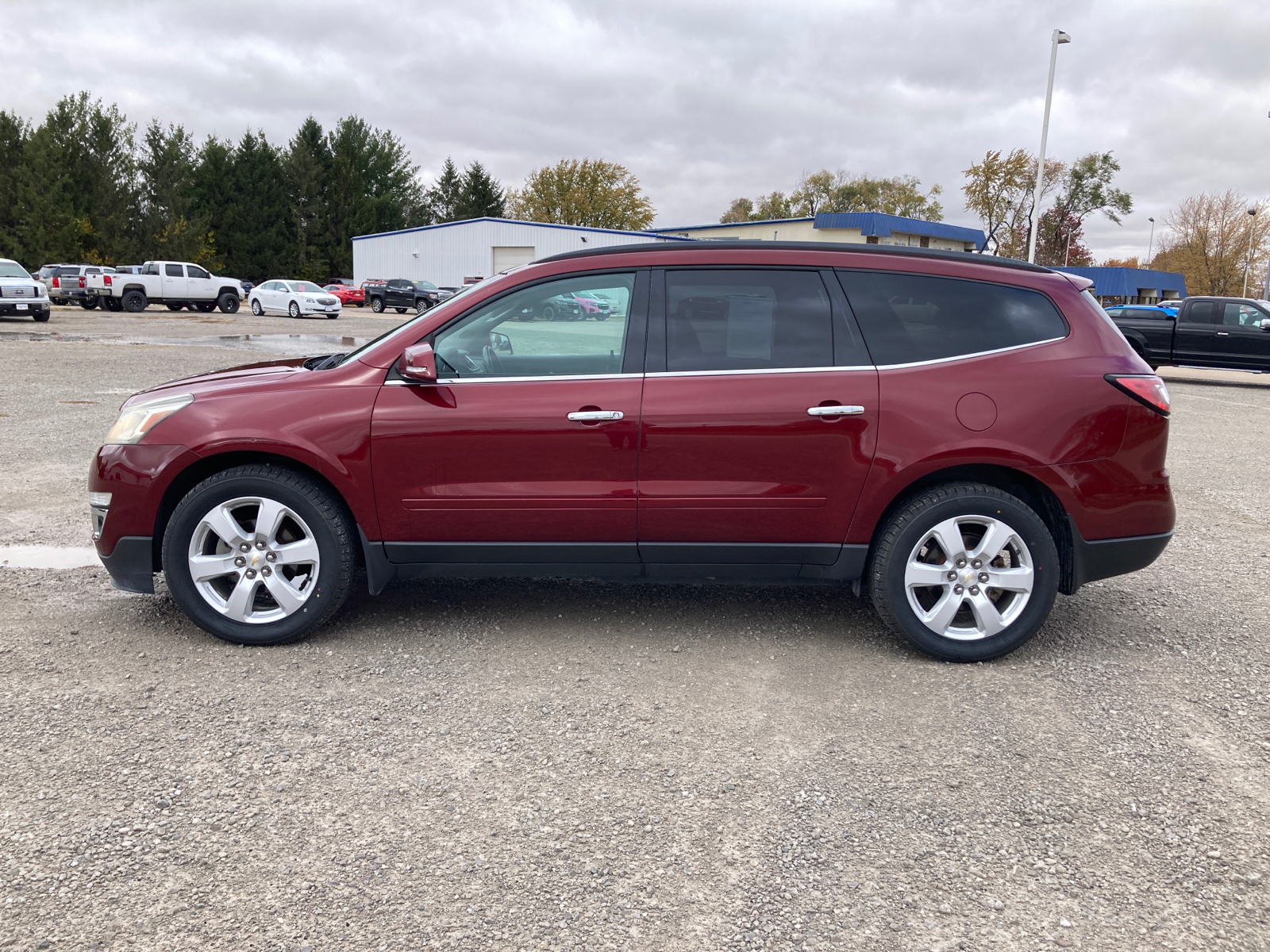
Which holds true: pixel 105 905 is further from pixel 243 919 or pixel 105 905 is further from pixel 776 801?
pixel 776 801

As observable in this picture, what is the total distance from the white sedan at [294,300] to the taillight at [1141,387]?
114ft

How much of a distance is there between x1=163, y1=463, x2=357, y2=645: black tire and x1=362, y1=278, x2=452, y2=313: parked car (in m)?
40.4

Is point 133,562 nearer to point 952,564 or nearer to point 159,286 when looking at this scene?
point 952,564

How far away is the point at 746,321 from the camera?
3.96 m

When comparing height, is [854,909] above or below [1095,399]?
below

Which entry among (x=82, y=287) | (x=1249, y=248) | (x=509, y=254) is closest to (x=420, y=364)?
(x=82, y=287)

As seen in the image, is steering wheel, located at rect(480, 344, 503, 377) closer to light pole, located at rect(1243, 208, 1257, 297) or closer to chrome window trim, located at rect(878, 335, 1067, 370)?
chrome window trim, located at rect(878, 335, 1067, 370)

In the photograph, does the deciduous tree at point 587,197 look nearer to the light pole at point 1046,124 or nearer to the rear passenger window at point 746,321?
the light pole at point 1046,124

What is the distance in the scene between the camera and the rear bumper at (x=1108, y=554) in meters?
3.95

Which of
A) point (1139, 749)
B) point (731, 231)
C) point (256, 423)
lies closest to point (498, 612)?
point (256, 423)

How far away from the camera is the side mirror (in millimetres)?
3775

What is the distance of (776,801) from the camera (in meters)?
2.86

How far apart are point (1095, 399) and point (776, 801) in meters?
2.19

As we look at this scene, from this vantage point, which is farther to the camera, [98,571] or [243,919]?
[98,571]
